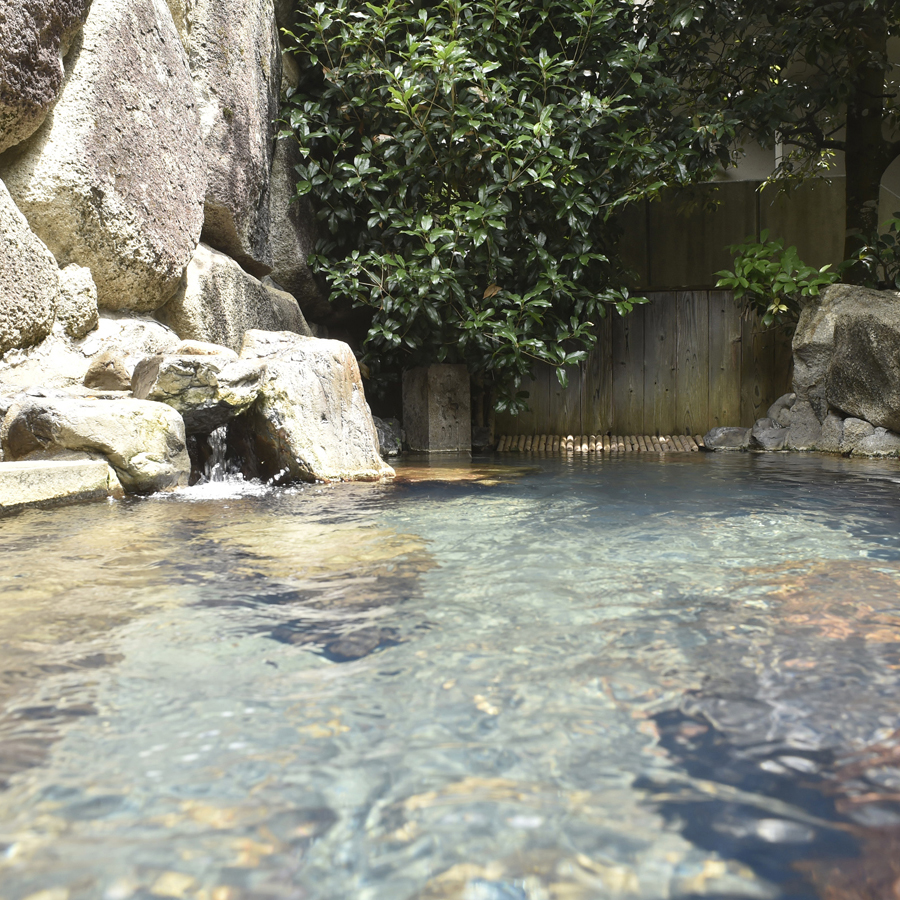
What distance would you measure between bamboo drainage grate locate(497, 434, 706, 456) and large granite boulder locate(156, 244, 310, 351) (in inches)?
100

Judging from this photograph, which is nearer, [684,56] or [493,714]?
[493,714]

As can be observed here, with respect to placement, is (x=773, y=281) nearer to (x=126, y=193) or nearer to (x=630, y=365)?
(x=630, y=365)

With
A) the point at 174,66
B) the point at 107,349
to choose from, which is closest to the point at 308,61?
the point at 174,66

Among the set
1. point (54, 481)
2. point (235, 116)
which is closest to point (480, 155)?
point (235, 116)

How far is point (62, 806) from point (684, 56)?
738cm

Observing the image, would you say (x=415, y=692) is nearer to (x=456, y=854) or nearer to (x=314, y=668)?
(x=314, y=668)

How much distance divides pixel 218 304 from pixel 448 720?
445 centimetres

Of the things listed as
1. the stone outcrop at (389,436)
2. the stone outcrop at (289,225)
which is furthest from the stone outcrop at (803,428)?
the stone outcrop at (289,225)

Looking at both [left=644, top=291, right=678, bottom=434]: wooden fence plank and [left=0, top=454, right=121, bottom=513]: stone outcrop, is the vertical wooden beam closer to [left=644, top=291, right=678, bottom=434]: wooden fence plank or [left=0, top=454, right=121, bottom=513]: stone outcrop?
[left=644, top=291, right=678, bottom=434]: wooden fence plank

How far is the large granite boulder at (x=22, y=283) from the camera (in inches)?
133

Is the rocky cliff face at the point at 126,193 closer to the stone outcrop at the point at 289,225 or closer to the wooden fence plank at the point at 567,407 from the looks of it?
the stone outcrop at the point at 289,225

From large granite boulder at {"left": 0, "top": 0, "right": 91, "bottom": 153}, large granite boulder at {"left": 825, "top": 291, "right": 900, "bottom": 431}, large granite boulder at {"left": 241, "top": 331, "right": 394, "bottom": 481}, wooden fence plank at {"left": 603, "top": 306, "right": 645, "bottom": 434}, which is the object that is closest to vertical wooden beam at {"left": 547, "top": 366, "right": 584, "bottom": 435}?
wooden fence plank at {"left": 603, "top": 306, "right": 645, "bottom": 434}

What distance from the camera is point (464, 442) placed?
686 centimetres

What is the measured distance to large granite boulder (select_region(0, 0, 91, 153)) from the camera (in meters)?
3.37
